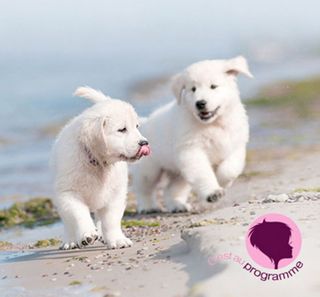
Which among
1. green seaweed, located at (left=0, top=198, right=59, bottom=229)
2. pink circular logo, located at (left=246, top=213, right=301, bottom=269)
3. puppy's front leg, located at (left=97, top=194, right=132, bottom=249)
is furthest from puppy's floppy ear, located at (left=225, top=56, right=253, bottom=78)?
pink circular logo, located at (left=246, top=213, right=301, bottom=269)

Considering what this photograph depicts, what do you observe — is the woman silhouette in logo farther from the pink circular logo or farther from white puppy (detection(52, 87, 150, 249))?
white puppy (detection(52, 87, 150, 249))

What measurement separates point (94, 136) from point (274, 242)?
6.18ft

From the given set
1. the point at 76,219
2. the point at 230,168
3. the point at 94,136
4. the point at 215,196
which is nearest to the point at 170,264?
the point at 76,219

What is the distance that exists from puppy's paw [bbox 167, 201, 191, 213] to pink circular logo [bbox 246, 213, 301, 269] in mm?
3490

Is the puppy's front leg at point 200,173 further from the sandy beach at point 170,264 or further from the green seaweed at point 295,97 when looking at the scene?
the green seaweed at point 295,97

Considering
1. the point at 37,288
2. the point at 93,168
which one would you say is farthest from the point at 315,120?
→ the point at 37,288

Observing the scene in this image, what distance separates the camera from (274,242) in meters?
6.36

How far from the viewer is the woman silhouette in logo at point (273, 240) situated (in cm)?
611

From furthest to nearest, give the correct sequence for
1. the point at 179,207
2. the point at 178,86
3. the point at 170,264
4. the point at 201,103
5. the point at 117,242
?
the point at 179,207 < the point at 178,86 < the point at 201,103 < the point at 117,242 < the point at 170,264

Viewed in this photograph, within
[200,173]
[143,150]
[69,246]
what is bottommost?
[69,246]

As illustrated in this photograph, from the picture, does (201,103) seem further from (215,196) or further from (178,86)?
(215,196)

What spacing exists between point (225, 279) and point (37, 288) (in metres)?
1.53

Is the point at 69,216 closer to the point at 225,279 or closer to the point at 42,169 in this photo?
the point at 225,279

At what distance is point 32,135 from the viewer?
21.4 meters
